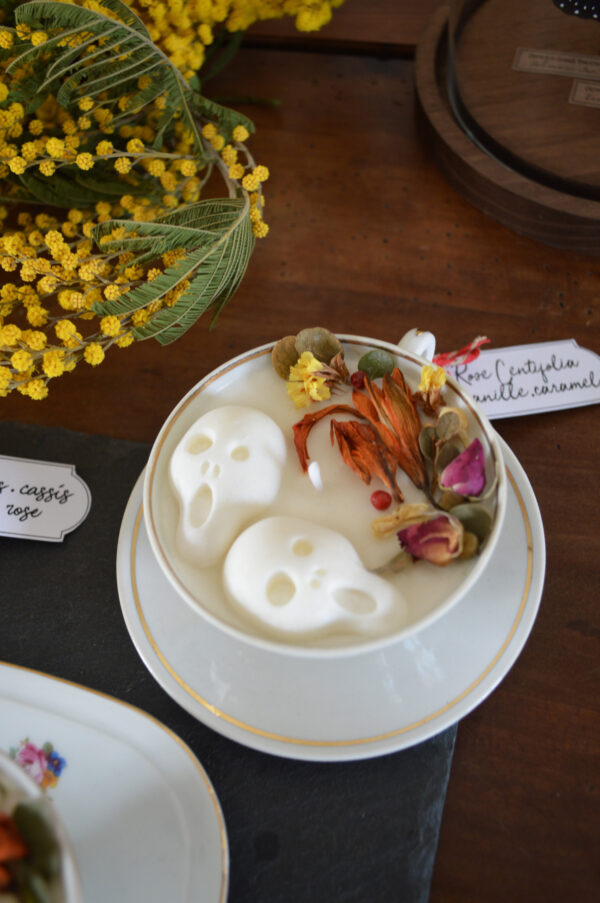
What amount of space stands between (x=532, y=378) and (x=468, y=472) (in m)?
0.20

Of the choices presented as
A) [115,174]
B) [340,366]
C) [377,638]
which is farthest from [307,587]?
[115,174]

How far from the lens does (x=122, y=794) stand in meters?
0.36

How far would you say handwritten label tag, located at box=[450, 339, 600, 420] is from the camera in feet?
1.63

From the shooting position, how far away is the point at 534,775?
40 centimetres

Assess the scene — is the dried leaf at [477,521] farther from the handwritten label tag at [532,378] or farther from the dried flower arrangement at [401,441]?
the handwritten label tag at [532,378]

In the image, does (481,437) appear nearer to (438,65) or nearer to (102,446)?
(102,446)

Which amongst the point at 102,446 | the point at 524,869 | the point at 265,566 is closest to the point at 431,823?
the point at 524,869

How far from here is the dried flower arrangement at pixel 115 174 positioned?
0.43 meters

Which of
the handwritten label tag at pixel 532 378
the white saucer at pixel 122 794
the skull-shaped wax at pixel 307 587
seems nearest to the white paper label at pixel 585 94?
the handwritten label tag at pixel 532 378

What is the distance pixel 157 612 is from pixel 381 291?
32 centimetres

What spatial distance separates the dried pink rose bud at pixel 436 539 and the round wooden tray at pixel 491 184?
331mm

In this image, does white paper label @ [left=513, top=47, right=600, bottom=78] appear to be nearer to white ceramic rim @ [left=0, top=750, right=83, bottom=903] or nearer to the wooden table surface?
the wooden table surface

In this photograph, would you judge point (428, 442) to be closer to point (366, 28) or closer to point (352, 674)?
point (352, 674)

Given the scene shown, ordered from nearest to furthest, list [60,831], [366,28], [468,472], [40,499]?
[60,831] < [468,472] < [40,499] < [366,28]
